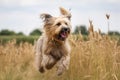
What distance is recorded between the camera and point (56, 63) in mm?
10273

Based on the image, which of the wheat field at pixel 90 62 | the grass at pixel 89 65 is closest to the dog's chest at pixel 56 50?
the wheat field at pixel 90 62

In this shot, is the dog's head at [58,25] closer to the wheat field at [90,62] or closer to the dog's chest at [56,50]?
the dog's chest at [56,50]

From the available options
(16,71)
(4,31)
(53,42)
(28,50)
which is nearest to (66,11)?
(53,42)

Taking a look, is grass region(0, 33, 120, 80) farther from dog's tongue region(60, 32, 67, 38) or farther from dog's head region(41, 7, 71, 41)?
dog's tongue region(60, 32, 67, 38)

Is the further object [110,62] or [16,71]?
[16,71]

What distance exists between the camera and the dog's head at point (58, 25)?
31.3 feet

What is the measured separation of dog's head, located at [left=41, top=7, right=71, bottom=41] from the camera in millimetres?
9539

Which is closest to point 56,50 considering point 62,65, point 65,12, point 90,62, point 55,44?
point 55,44

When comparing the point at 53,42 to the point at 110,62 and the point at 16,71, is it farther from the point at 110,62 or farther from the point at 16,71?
the point at 16,71

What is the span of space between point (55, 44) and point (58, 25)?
663mm

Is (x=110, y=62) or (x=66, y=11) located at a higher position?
(x=66, y=11)

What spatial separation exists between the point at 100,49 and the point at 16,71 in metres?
2.65

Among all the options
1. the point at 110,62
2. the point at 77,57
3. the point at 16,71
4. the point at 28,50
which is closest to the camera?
the point at 110,62

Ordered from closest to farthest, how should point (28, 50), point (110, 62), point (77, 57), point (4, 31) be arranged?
point (110, 62) → point (77, 57) → point (28, 50) → point (4, 31)
